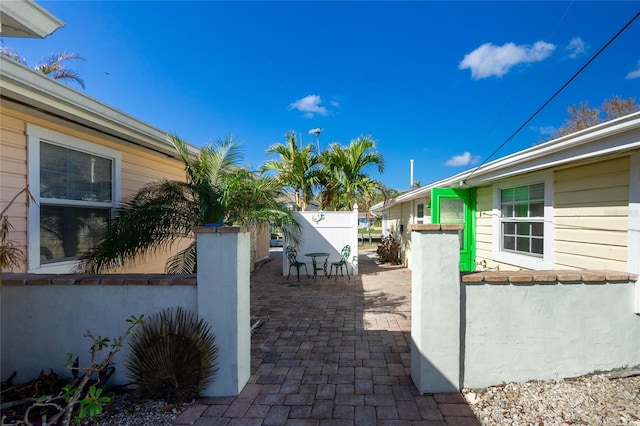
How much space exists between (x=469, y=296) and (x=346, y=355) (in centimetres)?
160

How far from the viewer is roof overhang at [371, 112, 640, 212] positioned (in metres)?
2.36

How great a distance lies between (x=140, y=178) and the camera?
5047 mm

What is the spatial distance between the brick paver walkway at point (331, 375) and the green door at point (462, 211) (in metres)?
1.96

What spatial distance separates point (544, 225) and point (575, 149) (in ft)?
5.22

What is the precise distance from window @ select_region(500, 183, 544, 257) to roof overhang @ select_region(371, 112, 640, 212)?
566 millimetres

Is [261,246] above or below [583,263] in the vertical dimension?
below

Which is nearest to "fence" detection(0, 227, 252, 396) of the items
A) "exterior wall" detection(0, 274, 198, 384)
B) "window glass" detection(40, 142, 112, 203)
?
"exterior wall" detection(0, 274, 198, 384)

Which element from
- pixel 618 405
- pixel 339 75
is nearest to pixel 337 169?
pixel 339 75

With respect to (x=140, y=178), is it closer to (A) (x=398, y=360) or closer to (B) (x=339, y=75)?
(A) (x=398, y=360)

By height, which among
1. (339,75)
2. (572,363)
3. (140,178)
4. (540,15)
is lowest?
(572,363)

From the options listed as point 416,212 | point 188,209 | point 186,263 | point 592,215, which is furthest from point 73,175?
point 416,212

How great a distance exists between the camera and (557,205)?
3.90 m

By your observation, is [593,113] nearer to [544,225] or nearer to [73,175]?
[544,225]

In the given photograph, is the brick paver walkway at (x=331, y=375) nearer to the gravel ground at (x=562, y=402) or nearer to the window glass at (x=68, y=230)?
the gravel ground at (x=562, y=402)
